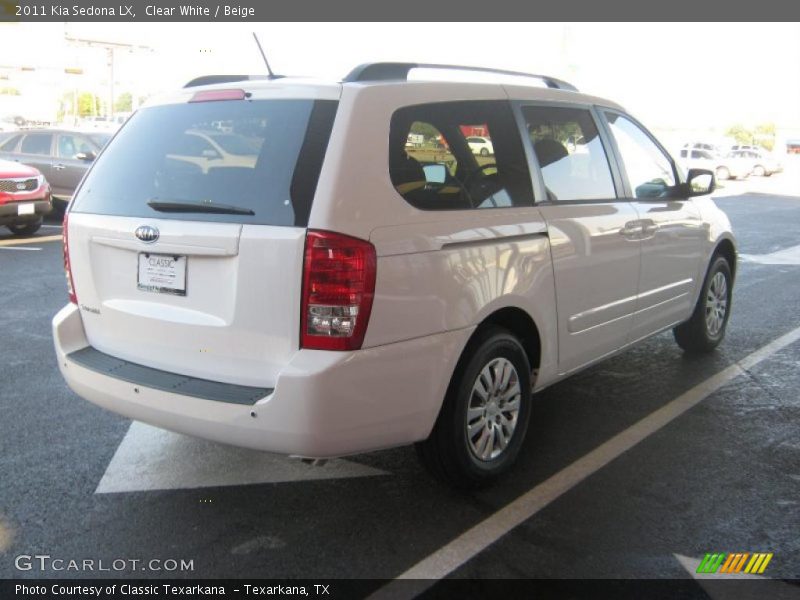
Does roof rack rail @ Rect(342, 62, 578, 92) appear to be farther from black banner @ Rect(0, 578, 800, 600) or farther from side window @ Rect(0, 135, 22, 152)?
side window @ Rect(0, 135, 22, 152)

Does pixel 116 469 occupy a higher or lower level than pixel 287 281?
lower

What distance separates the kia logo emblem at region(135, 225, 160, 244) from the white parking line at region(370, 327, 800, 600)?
1651 mm

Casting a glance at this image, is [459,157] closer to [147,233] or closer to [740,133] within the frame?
[147,233]

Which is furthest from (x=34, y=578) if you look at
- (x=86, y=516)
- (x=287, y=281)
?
(x=287, y=281)

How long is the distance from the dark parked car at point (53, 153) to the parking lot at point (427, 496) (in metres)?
10.3

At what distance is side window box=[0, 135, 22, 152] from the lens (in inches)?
577

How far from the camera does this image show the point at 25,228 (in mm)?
12609

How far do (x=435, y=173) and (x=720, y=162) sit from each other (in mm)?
40806

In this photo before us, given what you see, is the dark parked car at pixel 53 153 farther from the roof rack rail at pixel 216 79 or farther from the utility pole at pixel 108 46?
the utility pole at pixel 108 46

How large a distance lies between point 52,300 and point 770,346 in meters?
6.52

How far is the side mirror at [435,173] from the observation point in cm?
336

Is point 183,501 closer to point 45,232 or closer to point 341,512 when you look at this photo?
point 341,512

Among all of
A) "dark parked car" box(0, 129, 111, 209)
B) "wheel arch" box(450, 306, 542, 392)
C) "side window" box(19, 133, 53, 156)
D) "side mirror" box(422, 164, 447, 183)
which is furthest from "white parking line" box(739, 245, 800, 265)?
"side window" box(19, 133, 53, 156)

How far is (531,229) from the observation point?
375cm
